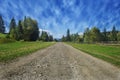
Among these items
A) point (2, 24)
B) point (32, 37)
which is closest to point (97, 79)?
point (32, 37)

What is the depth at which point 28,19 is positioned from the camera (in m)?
86.5

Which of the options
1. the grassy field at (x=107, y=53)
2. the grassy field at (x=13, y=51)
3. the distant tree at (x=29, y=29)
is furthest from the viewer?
the distant tree at (x=29, y=29)

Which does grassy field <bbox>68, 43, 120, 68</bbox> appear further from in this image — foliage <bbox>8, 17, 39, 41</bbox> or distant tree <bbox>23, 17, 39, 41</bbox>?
distant tree <bbox>23, 17, 39, 41</bbox>

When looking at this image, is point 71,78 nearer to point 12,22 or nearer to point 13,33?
point 13,33

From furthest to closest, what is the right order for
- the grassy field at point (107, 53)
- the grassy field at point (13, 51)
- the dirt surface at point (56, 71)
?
the grassy field at point (107, 53) → the grassy field at point (13, 51) → the dirt surface at point (56, 71)

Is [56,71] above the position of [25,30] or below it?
below

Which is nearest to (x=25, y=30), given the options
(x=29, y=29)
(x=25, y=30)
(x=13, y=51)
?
(x=25, y=30)

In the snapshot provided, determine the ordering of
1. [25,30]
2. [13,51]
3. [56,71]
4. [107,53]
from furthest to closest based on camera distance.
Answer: [25,30], [107,53], [13,51], [56,71]

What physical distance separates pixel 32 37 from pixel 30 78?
83.6 m

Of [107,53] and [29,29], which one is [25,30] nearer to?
[29,29]

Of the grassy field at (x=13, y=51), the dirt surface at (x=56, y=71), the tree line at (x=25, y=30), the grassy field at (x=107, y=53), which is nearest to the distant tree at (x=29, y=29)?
the tree line at (x=25, y=30)

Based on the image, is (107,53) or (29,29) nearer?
(107,53)

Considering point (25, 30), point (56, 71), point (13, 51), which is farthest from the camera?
point (25, 30)

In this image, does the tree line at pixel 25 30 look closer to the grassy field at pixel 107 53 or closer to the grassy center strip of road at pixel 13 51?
the grassy center strip of road at pixel 13 51
